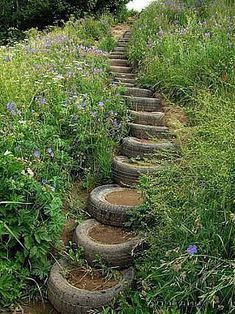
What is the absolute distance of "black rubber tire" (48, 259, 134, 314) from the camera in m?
3.24

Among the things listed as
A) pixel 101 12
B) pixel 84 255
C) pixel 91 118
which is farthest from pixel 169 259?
pixel 101 12

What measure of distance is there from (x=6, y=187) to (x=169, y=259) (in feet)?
4.08

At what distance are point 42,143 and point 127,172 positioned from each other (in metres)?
0.84

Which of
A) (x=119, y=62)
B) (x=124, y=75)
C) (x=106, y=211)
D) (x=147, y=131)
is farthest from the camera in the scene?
(x=119, y=62)

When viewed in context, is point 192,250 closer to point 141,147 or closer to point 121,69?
point 141,147

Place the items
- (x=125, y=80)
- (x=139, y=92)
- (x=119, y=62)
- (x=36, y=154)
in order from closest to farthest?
(x=36, y=154)
(x=139, y=92)
(x=125, y=80)
(x=119, y=62)

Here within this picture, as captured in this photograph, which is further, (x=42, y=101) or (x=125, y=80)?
(x=125, y=80)

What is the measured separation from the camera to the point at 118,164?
4.69 metres

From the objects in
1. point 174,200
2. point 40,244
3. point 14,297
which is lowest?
point 14,297

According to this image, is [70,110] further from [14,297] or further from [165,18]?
[165,18]

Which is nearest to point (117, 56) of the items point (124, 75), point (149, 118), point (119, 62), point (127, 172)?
point (119, 62)

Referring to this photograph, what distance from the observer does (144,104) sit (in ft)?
20.2

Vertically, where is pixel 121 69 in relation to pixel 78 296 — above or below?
above

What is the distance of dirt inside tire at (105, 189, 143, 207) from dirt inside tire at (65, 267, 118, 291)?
0.76m
